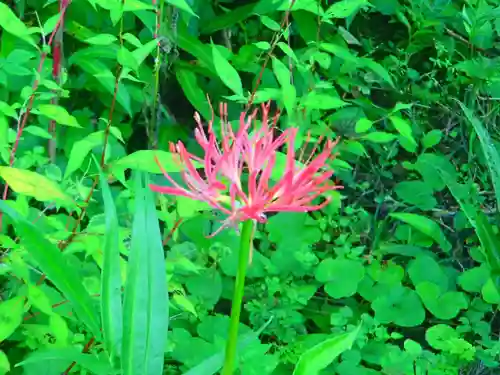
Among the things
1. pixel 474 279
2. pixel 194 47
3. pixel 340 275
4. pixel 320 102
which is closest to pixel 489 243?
pixel 474 279

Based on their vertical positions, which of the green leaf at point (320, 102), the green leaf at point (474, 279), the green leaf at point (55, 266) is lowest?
the green leaf at point (474, 279)

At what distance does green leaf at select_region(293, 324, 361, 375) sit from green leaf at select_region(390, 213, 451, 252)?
0.94m

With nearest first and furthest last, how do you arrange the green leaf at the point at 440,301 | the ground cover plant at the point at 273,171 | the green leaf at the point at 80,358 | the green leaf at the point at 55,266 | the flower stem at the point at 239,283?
the flower stem at the point at 239,283, the green leaf at the point at 55,266, the green leaf at the point at 80,358, the ground cover plant at the point at 273,171, the green leaf at the point at 440,301

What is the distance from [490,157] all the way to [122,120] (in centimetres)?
77

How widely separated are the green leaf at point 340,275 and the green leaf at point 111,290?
0.79 metres

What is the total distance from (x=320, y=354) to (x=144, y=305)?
0.55ft

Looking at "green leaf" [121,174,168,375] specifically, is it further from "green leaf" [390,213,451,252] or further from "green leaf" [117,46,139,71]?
"green leaf" [390,213,451,252]

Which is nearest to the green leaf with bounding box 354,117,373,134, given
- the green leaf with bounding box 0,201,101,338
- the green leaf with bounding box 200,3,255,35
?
→ the green leaf with bounding box 200,3,255,35

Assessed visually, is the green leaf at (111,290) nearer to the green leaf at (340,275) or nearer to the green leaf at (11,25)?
the green leaf at (11,25)

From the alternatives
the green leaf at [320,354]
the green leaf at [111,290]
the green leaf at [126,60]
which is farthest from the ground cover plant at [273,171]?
the green leaf at [320,354]

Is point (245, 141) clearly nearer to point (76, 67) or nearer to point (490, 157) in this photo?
point (490, 157)

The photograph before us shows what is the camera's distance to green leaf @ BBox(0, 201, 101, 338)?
2.22 ft

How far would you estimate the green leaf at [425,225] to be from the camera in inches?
63.2

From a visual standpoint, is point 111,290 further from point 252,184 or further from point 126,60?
point 126,60
